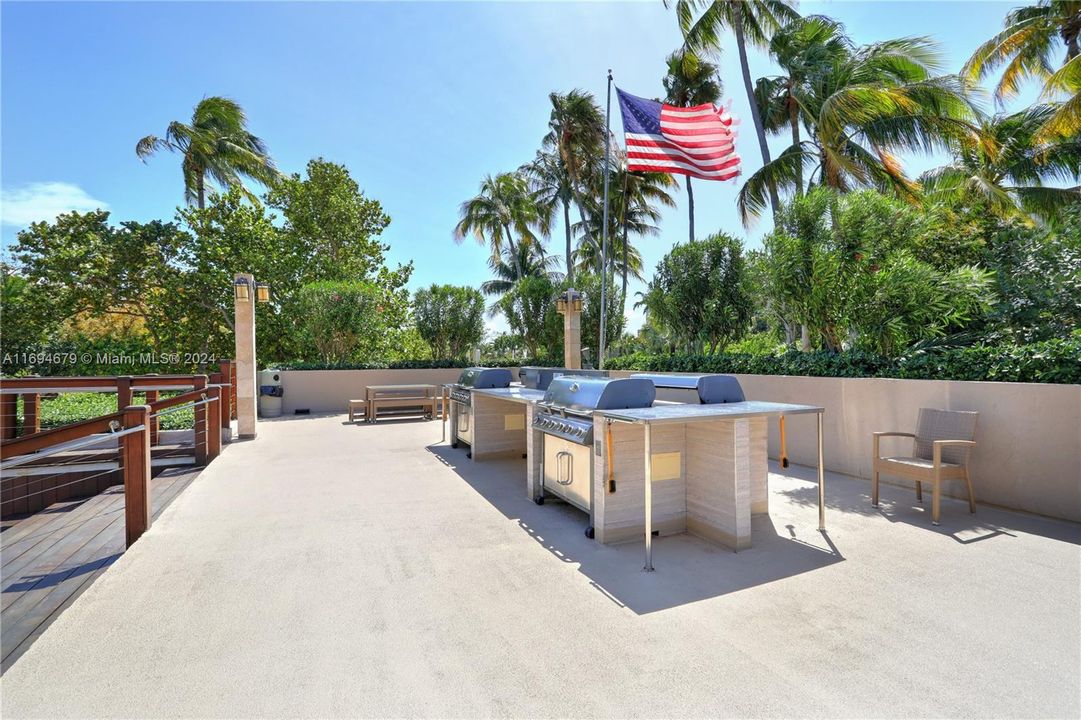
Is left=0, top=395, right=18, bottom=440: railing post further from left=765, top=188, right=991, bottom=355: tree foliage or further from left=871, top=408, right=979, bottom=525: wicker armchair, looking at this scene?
left=765, top=188, right=991, bottom=355: tree foliage

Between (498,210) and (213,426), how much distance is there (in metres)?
16.0

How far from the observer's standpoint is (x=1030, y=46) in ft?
34.2

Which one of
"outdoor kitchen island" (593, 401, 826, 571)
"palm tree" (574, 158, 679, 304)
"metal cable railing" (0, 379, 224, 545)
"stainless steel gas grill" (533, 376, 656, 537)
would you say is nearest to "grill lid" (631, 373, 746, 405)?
"outdoor kitchen island" (593, 401, 826, 571)

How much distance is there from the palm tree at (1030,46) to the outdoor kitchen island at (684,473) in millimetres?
12464

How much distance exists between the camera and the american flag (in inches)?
344

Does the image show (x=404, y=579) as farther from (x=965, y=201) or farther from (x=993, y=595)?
(x=965, y=201)

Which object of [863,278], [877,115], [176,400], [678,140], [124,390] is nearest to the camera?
[124,390]

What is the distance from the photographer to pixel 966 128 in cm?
841

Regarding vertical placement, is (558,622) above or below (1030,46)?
below

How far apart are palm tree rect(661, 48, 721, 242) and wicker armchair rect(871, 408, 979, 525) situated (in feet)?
40.4

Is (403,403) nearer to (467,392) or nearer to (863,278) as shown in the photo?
(467,392)

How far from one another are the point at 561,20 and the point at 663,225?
44.3 feet

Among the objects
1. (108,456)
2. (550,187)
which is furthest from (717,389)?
(550,187)

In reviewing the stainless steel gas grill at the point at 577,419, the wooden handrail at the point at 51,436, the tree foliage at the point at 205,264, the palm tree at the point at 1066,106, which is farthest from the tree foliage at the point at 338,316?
the palm tree at the point at 1066,106
